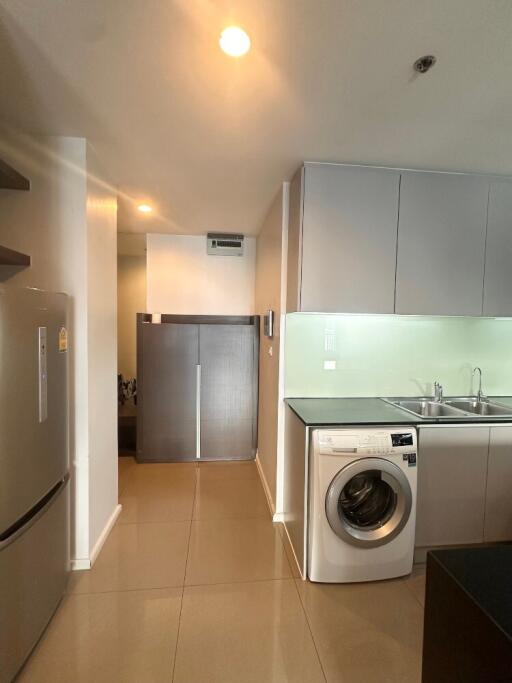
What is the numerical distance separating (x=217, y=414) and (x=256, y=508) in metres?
1.16

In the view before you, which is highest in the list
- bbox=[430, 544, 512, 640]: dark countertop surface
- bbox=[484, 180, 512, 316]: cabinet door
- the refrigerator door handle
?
bbox=[484, 180, 512, 316]: cabinet door

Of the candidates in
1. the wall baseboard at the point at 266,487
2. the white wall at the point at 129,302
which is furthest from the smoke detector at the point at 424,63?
the white wall at the point at 129,302

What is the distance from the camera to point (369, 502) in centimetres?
199

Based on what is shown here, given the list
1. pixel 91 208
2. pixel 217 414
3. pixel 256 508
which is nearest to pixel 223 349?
pixel 217 414

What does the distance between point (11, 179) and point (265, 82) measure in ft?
4.67

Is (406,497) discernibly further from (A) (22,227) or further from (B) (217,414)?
(A) (22,227)

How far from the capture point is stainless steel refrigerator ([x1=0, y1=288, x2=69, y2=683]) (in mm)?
1232

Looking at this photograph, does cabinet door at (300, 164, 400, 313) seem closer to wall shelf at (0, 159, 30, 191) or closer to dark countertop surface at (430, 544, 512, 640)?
dark countertop surface at (430, 544, 512, 640)

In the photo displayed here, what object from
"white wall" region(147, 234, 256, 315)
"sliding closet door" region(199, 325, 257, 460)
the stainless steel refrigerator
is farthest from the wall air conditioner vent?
the stainless steel refrigerator

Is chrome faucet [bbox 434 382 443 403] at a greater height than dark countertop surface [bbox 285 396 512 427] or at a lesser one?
greater

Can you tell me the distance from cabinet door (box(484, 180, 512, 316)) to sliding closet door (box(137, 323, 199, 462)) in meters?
2.65

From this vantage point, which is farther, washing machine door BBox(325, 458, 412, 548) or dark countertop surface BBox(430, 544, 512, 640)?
washing machine door BBox(325, 458, 412, 548)

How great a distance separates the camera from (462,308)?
225 centimetres

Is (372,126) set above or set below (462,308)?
above
